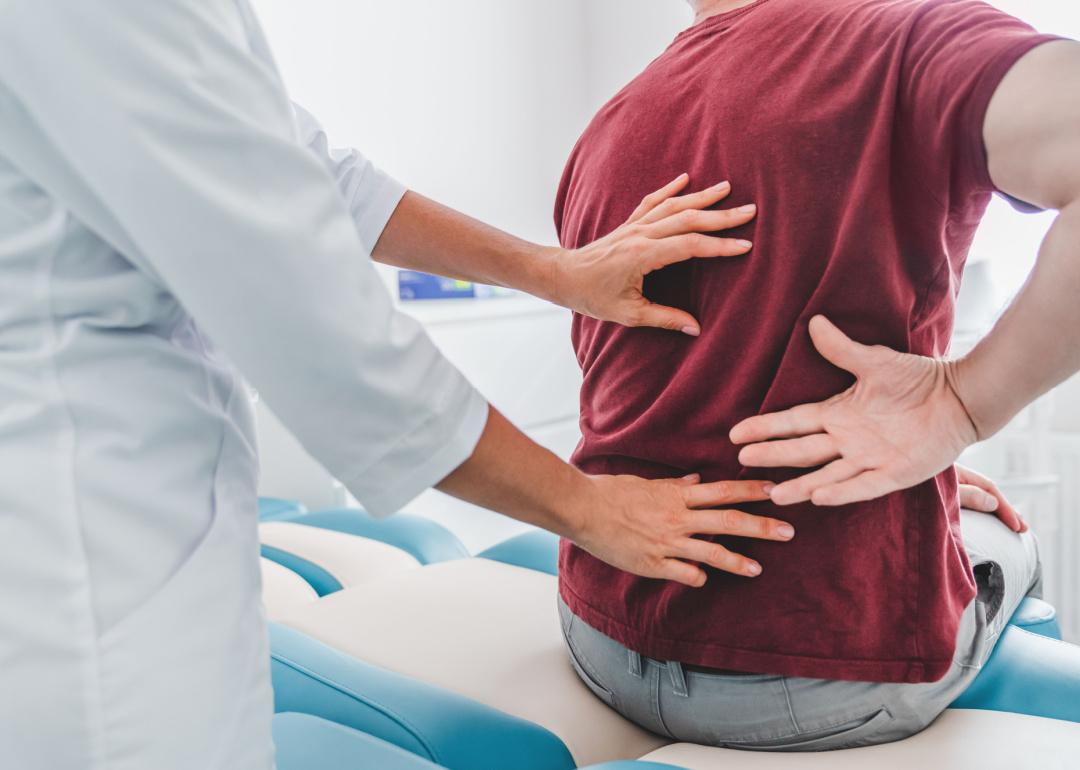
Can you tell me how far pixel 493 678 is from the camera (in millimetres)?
1040

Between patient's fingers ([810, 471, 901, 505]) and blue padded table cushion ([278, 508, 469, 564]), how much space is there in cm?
112

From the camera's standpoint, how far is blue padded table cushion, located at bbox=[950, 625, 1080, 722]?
91 cm

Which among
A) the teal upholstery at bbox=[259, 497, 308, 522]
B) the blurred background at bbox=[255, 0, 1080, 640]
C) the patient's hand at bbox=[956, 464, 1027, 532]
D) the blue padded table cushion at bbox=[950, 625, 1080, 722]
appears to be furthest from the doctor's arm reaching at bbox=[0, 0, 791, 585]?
the blurred background at bbox=[255, 0, 1080, 640]

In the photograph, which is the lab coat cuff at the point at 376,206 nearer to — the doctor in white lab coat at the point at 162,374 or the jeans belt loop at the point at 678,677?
the doctor in white lab coat at the point at 162,374

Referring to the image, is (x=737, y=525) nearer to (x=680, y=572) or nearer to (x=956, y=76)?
(x=680, y=572)

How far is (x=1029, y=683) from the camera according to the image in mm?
937

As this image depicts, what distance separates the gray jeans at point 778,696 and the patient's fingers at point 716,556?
4.2 inches

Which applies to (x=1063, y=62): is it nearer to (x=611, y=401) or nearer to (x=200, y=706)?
(x=611, y=401)

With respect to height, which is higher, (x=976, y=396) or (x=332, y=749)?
(x=976, y=396)

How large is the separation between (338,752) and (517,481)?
34cm

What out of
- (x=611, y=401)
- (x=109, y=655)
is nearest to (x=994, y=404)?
(x=611, y=401)

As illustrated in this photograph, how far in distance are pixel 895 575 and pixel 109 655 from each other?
64cm

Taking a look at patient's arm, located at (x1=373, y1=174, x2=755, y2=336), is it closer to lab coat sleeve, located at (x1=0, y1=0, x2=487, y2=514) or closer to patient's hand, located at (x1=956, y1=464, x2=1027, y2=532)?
lab coat sleeve, located at (x1=0, y1=0, x2=487, y2=514)


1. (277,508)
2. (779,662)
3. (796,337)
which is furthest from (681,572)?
(277,508)
